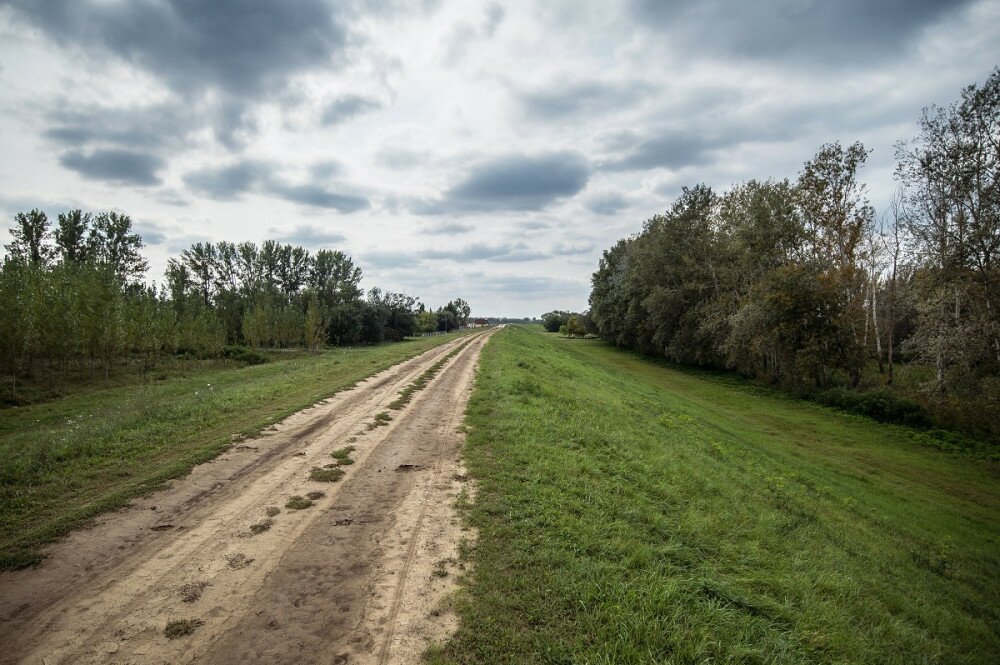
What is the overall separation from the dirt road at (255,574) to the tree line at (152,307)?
34.0 metres

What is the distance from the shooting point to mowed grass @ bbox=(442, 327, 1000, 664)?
4.68 meters

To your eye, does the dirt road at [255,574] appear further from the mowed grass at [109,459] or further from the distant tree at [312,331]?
the distant tree at [312,331]

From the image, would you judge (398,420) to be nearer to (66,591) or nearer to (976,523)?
(66,591)

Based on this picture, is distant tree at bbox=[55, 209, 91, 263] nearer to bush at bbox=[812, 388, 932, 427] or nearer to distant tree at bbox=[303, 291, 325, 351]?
distant tree at bbox=[303, 291, 325, 351]

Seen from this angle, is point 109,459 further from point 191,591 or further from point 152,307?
point 152,307

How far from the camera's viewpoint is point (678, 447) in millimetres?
13172

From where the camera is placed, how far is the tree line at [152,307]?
30.2 metres

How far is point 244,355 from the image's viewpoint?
50.1m

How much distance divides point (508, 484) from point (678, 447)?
7547 millimetres

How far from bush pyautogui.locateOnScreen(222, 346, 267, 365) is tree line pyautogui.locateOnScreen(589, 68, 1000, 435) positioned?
4488 cm

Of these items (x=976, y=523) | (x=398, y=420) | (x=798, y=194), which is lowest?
(x=976, y=523)

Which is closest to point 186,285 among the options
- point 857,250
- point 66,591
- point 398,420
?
point 398,420

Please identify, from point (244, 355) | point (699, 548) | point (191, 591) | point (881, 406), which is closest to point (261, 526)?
point (191, 591)

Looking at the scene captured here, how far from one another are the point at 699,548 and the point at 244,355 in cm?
5508
